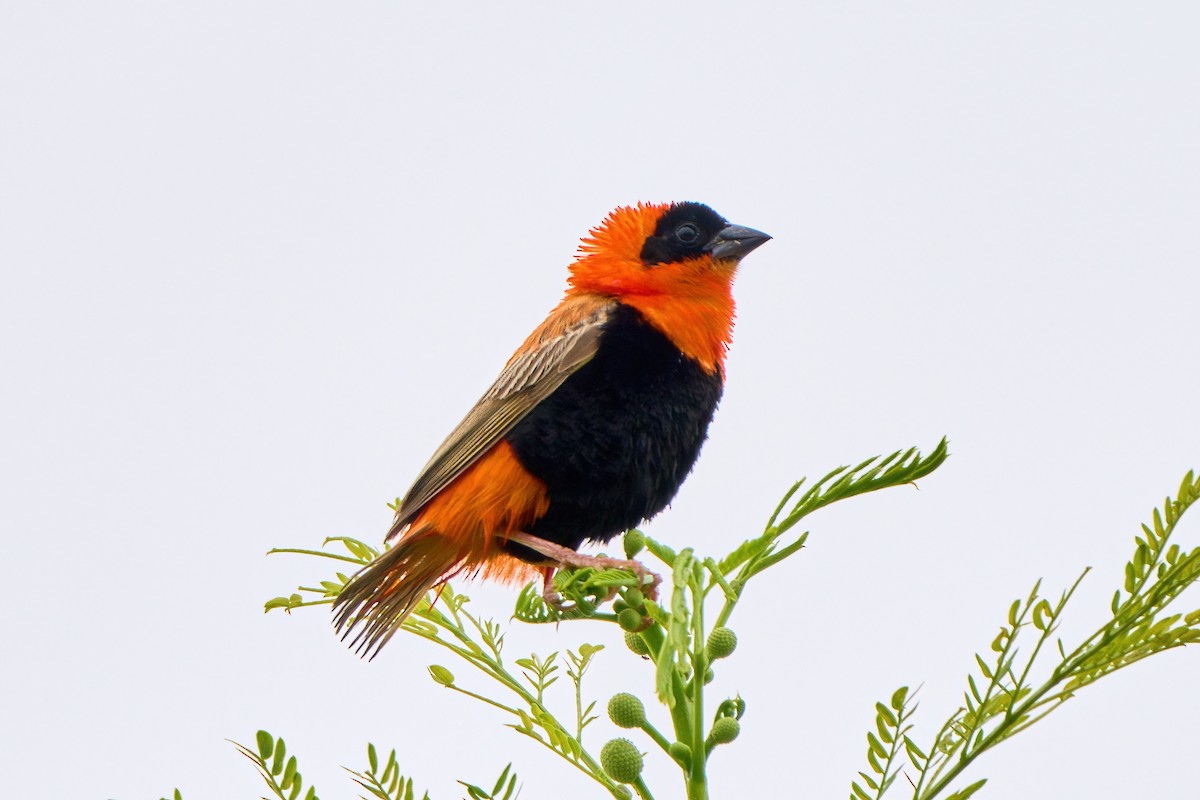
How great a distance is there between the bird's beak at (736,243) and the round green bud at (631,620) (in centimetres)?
259

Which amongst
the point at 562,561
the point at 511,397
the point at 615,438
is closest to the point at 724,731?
the point at 562,561

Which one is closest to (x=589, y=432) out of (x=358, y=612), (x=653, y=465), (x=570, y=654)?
(x=653, y=465)

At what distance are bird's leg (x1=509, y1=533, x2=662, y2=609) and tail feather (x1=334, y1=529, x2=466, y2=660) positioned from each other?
29 centimetres

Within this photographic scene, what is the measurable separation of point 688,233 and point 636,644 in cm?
265

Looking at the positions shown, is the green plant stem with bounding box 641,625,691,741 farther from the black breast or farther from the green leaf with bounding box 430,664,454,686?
the black breast

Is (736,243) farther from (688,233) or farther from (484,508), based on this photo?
(484,508)

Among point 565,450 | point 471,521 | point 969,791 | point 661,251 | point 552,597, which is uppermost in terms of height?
point 661,251

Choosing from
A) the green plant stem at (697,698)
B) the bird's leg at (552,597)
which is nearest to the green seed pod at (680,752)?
the green plant stem at (697,698)

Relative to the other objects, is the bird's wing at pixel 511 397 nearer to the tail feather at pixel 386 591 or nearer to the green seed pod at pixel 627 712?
the tail feather at pixel 386 591

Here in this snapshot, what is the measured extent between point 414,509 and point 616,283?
46.4 inches

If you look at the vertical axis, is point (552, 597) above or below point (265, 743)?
above

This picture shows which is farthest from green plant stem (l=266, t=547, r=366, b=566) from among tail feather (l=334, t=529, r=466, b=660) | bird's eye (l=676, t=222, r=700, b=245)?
bird's eye (l=676, t=222, r=700, b=245)

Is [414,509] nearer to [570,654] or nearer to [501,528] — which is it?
[501,528]

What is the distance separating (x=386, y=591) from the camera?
12.7ft
